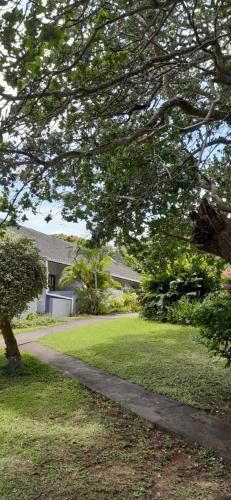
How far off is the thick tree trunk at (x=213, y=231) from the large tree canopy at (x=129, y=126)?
0.01 metres

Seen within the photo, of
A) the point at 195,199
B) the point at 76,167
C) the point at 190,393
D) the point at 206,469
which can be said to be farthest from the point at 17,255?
the point at 206,469

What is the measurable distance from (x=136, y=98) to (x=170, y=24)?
1234 mm

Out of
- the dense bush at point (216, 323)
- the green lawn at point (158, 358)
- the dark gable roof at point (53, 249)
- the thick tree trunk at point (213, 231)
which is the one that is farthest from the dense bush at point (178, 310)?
the thick tree trunk at point (213, 231)

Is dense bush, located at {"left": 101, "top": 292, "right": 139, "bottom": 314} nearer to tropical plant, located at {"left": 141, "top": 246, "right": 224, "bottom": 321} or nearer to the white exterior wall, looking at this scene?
the white exterior wall

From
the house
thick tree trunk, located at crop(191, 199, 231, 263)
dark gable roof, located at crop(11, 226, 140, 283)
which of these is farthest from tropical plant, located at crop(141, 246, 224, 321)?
thick tree trunk, located at crop(191, 199, 231, 263)

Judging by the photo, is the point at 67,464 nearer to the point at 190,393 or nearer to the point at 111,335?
A: the point at 190,393

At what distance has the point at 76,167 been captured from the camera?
21.1ft

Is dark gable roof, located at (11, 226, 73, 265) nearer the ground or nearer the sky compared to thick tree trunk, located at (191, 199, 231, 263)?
nearer the sky

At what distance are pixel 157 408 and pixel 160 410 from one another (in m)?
0.10

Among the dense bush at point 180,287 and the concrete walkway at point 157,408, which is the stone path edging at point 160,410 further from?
the dense bush at point 180,287

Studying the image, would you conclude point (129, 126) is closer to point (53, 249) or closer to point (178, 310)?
point (178, 310)

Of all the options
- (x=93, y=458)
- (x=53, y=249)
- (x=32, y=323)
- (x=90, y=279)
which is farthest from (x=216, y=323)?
(x=53, y=249)

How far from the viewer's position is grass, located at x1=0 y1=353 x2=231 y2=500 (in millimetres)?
3939

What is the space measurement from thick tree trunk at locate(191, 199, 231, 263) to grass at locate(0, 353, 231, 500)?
2.22 m
